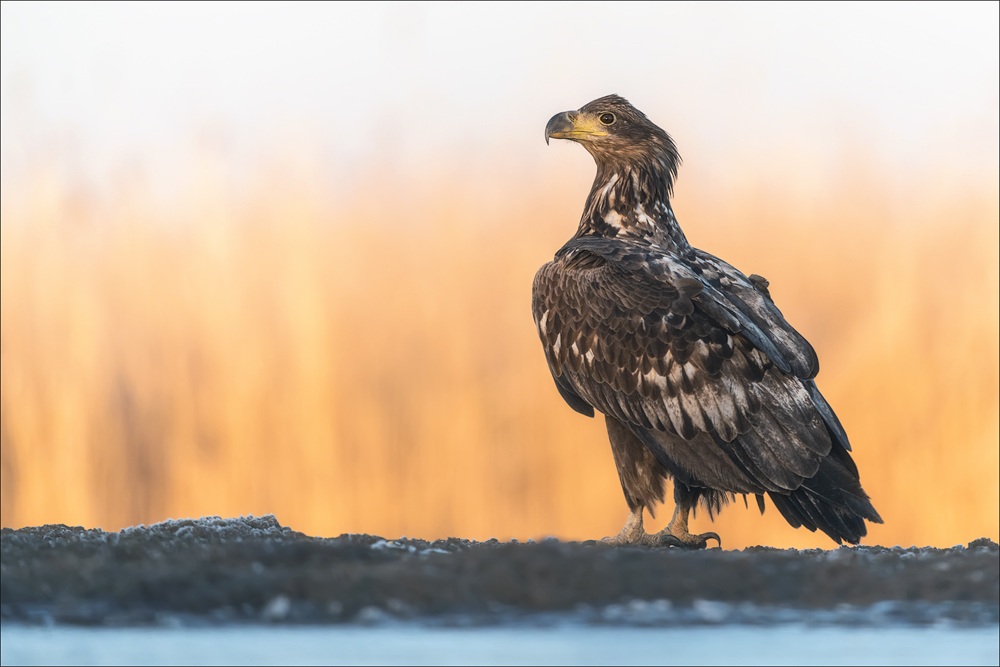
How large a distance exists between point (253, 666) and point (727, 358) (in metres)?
5.29

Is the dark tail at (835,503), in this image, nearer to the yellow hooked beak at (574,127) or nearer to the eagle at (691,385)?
the eagle at (691,385)

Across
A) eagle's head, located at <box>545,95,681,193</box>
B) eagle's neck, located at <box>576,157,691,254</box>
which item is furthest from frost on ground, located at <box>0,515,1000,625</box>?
eagle's head, located at <box>545,95,681,193</box>

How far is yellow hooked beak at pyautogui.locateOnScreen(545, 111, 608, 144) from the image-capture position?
10.1 metres

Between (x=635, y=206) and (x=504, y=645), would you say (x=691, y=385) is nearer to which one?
(x=635, y=206)

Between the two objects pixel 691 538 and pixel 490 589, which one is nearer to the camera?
pixel 490 589

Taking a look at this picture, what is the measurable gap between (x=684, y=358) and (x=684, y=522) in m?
1.45

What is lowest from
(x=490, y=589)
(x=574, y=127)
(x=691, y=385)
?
(x=490, y=589)

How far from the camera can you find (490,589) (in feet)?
12.9

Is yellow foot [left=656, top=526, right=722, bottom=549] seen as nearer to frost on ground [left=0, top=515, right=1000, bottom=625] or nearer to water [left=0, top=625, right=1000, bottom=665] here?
frost on ground [left=0, top=515, right=1000, bottom=625]

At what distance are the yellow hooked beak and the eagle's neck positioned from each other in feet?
1.12

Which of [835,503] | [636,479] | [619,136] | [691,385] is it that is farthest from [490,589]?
[619,136]

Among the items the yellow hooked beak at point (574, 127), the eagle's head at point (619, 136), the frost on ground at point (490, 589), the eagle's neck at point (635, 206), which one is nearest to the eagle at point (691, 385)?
the eagle's neck at point (635, 206)

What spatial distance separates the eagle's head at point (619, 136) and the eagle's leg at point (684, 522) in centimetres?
316

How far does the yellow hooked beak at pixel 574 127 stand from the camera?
33.1 ft
